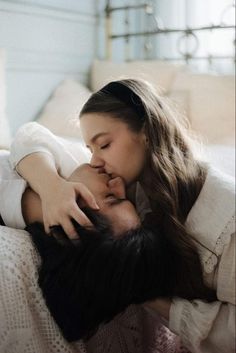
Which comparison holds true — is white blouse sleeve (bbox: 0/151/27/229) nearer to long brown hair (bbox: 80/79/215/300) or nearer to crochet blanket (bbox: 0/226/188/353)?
crochet blanket (bbox: 0/226/188/353)

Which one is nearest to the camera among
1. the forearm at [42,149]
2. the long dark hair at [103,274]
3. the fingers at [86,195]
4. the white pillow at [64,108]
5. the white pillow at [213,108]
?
the long dark hair at [103,274]

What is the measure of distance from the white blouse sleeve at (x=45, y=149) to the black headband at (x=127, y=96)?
7.6 inches

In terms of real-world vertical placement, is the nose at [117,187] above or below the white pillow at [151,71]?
below

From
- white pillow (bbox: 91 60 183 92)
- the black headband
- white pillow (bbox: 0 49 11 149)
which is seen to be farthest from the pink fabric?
white pillow (bbox: 91 60 183 92)

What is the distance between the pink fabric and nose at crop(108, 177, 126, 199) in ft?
0.86

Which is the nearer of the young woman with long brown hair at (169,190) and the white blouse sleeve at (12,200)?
the young woman with long brown hair at (169,190)

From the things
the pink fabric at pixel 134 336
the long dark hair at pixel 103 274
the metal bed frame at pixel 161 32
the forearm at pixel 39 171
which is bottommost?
the pink fabric at pixel 134 336

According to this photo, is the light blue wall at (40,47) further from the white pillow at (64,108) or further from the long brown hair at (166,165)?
the long brown hair at (166,165)

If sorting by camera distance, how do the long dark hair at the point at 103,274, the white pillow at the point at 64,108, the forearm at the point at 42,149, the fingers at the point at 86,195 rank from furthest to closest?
the white pillow at the point at 64,108 → the forearm at the point at 42,149 → the fingers at the point at 86,195 → the long dark hair at the point at 103,274

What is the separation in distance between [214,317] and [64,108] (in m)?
1.74

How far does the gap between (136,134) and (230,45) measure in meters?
1.87

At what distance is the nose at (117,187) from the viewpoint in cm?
104

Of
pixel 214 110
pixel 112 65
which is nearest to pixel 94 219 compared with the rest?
pixel 214 110

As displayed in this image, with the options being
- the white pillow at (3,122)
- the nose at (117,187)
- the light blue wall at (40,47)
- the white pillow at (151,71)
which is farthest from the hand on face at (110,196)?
the white pillow at (151,71)
